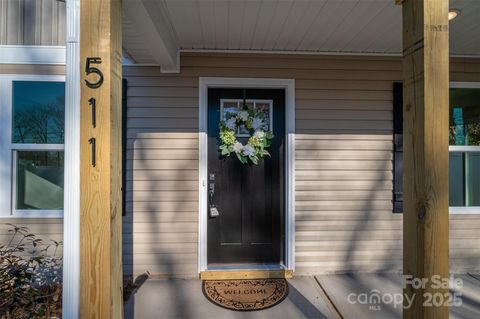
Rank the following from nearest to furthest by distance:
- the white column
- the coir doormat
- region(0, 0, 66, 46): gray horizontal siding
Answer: the white column → the coir doormat → region(0, 0, 66, 46): gray horizontal siding

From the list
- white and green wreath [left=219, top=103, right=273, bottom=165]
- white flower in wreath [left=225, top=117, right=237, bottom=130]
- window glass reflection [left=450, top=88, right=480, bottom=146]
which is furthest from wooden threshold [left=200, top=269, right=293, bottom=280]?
window glass reflection [left=450, top=88, right=480, bottom=146]

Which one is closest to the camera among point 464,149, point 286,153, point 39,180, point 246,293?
point 246,293

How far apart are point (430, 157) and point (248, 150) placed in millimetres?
1954

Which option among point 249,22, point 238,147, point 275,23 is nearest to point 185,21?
point 249,22

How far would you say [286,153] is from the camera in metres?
3.18

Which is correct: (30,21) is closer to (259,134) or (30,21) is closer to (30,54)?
(30,54)

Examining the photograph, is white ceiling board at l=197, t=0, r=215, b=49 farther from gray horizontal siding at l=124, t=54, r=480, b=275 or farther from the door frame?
the door frame

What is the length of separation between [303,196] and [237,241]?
0.84 metres

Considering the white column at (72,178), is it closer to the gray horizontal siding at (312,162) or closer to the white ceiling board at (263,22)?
the white ceiling board at (263,22)

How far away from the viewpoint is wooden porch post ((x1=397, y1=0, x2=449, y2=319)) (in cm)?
126

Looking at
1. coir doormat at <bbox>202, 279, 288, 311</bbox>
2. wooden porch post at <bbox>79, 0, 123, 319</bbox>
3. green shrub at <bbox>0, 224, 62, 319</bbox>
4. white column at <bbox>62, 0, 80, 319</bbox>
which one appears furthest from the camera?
coir doormat at <bbox>202, 279, 288, 311</bbox>

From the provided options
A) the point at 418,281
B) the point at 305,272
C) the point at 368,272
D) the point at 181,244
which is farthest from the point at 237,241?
the point at 418,281

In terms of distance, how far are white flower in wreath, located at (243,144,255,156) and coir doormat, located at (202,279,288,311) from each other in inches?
50.5

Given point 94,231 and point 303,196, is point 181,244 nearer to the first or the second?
point 303,196
